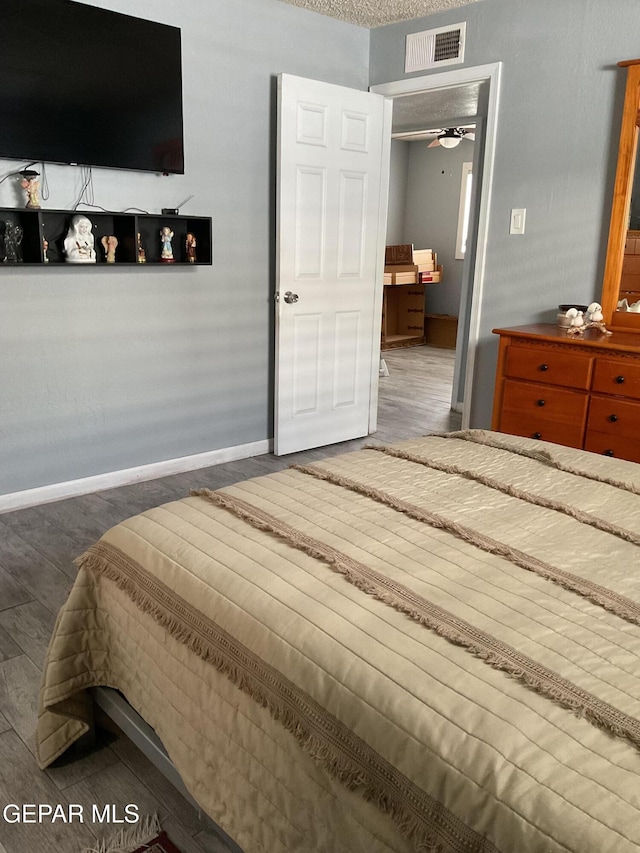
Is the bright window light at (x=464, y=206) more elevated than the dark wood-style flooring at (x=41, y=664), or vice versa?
the bright window light at (x=464, y=206)

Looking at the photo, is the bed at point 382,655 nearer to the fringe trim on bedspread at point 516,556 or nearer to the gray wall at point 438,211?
the fringe trim on bedspread at point 516,556

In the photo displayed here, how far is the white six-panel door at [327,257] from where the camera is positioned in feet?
12.9

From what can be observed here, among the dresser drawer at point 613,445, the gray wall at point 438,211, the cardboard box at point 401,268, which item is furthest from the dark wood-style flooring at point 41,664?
the gray wall at point 438,211

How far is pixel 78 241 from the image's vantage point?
10.7 feet

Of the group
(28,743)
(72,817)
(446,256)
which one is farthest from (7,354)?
(446,256)

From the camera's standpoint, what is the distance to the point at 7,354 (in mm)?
3211

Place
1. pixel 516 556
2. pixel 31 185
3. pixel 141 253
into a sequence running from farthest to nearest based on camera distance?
pixel 141 253 < pixel 31 185 < pixel 516 556

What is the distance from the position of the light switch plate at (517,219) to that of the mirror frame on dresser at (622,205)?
0.49 metres

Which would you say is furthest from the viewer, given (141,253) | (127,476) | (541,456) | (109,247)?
(127,476)

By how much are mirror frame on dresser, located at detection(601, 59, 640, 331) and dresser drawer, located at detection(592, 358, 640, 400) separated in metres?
0.49

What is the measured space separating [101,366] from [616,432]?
7.96ft

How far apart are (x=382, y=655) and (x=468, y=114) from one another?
16.6ft

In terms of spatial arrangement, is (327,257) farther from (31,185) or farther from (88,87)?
(31,185)

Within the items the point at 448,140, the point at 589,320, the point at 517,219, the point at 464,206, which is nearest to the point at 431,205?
the point at 464,206
